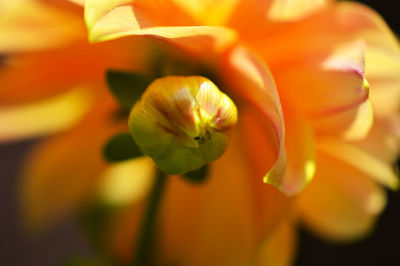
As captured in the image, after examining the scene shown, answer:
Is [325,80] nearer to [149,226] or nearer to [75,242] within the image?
[149,226]

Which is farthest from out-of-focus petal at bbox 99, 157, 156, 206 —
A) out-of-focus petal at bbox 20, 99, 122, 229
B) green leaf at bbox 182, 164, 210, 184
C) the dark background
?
the dark background

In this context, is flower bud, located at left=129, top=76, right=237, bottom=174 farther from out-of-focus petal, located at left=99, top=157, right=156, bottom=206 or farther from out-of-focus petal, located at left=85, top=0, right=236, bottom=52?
out-of-focus petal, located at left=99, top=157, right=156, bottom=206

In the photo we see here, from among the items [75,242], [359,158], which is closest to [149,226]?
[359,158]

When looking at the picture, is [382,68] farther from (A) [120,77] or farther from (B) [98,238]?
(B) [98,238]

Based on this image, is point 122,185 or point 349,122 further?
point 122,185

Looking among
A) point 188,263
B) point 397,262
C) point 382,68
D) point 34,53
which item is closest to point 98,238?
point 188,263
